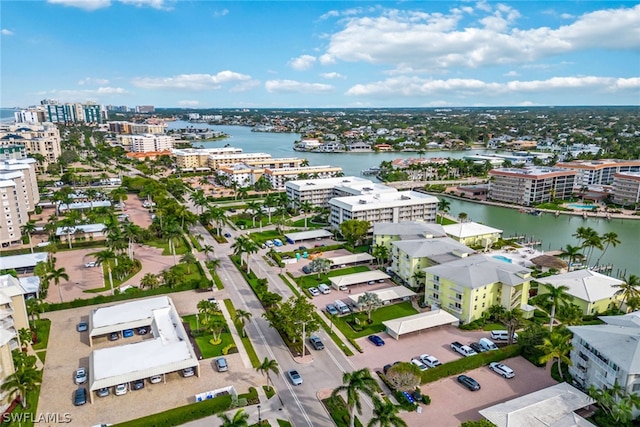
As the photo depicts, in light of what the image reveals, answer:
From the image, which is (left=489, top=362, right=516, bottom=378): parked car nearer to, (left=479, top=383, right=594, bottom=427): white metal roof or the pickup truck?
the pickup truck

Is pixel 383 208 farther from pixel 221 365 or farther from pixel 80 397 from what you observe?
pixel 80 397

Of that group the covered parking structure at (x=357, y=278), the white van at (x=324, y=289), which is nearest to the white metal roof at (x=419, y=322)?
the covered parking structure at (x=357, y=278)

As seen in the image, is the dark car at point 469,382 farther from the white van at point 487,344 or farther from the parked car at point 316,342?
the parked car at point 316,342

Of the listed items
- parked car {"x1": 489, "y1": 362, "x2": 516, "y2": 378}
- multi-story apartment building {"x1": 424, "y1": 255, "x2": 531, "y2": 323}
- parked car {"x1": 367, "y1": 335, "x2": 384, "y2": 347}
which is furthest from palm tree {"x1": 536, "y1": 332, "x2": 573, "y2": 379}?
parked car {"x1": 367, "y1": 335, "x2": 384, "y2": 347}

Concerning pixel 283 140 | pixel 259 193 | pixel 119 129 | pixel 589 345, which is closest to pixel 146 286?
pixel 589 345

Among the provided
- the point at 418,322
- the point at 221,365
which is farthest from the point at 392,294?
the point at 221,365

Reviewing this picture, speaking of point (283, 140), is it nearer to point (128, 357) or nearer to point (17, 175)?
point (17, 175)
